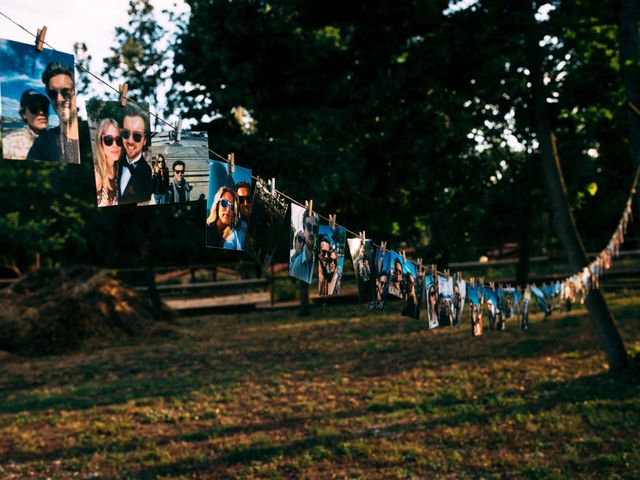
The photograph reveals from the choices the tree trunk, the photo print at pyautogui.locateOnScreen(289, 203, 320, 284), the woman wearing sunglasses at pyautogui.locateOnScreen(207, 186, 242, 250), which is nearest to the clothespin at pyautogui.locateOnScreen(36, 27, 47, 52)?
the woman wearing sunglasses at pyautogui.locateOnScreen(207, 186, 242, 250)

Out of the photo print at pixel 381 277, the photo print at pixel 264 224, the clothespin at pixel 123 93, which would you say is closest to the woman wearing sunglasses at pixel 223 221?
the photo print at pixel 264 224

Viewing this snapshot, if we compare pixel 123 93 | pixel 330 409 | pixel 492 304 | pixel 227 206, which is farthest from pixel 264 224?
pixel 330 409

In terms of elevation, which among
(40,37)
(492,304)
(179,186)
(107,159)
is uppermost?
(40,37)

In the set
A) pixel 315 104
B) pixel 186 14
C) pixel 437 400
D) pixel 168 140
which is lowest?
pixel 437 400

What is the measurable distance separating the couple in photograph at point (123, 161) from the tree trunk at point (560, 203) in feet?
28.4

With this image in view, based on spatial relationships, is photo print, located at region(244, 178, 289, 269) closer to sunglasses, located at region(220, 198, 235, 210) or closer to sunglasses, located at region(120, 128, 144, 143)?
sunglasses, located at region(220, 198, 235, 210)

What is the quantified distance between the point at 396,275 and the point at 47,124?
2.50 meters

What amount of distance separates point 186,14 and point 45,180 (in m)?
11.0

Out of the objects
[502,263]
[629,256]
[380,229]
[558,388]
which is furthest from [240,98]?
[629,256]

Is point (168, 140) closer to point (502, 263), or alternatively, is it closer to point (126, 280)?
point (126, 280)

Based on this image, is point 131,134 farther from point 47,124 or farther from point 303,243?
A: point 303,243

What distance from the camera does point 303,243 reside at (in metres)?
3.56

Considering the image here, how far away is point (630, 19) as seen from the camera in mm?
9094

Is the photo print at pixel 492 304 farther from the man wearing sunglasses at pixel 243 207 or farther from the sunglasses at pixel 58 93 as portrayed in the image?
the sunglasses at pixel 58 93
